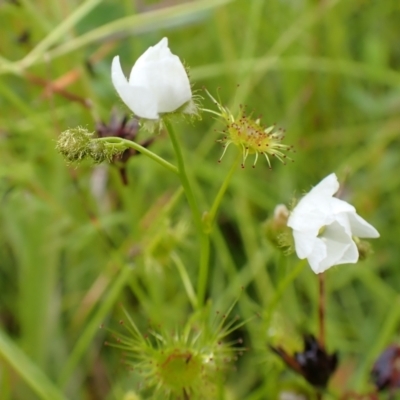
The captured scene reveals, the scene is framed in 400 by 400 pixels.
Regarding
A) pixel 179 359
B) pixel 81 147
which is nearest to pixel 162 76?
pixel 81 147

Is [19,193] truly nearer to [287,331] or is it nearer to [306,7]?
[287,331]

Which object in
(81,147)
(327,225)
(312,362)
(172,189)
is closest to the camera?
(81,147)

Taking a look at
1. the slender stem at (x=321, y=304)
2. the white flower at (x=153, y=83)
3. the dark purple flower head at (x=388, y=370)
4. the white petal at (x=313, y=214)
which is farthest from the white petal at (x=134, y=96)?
the dark purple flower head at (x=388, y=370)

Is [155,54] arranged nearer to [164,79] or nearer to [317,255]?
[164,79]

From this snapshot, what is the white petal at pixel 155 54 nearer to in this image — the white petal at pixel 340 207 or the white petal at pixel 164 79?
the white petal at pixel 164 79

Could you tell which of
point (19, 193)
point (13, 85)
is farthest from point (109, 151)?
point (13, 85)

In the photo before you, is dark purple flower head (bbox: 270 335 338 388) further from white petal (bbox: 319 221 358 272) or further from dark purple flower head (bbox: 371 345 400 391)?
white petal (bbox: 319 221 358 272)
